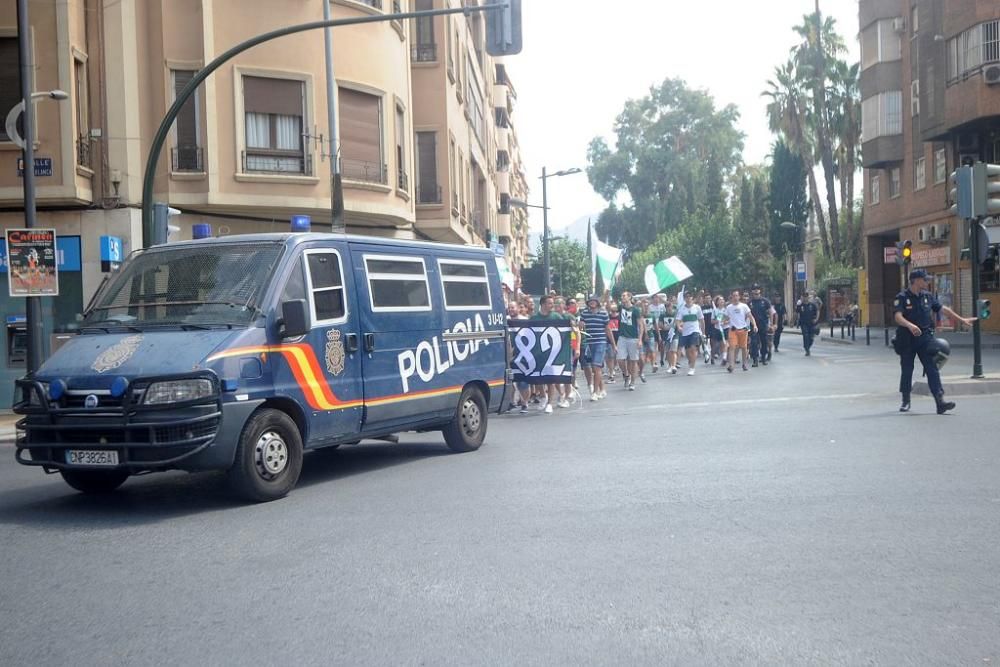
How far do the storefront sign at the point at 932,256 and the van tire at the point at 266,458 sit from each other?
37.8 m

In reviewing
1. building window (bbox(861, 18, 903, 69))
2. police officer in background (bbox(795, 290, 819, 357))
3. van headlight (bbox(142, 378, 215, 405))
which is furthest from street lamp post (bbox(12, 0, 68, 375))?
building window (bbox(861, 18, 903, 69))

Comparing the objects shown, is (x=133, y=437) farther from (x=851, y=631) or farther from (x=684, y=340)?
(x=684, y=340)

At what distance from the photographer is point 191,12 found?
21703 millimetres

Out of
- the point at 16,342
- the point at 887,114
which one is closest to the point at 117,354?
the point at 16,342

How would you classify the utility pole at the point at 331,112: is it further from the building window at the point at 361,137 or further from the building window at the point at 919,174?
the building window at the point at 919,174

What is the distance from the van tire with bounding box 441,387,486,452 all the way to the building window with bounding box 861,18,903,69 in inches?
1574

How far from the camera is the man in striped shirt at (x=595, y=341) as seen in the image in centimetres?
1908

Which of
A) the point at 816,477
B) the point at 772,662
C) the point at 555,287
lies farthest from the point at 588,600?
the point at 555,287

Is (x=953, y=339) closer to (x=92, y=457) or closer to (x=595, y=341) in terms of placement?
(x=595, y=341)

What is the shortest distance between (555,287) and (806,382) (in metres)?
44.8

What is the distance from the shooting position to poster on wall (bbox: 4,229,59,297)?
16.3m

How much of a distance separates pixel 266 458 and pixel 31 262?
29.9ft

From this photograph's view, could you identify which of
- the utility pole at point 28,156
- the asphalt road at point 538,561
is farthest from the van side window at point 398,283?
the utility pole at point 28,156

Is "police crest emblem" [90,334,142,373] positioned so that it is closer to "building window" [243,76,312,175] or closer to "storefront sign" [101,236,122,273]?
"storefront sign" [101,236,122,273]
